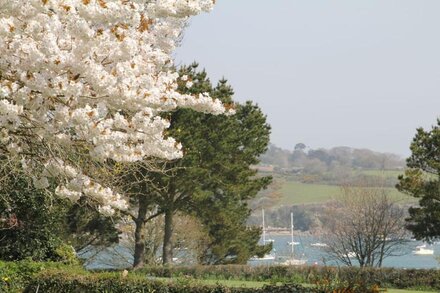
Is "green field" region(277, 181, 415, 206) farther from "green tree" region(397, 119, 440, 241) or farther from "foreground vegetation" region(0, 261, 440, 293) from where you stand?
"foreground vegetation" region(0, 261, 440, 293)

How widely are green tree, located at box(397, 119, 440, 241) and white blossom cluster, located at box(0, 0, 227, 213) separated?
2120cm

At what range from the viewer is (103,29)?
9500 millimetres

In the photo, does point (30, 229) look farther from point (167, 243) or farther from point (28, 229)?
point (167, 243)

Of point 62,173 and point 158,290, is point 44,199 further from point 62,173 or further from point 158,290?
point 62,173

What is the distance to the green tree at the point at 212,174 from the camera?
30109 millimetres

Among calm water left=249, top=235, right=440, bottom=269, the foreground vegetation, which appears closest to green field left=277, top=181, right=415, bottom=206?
calm water left=249, top=235, right=440, bottom=269

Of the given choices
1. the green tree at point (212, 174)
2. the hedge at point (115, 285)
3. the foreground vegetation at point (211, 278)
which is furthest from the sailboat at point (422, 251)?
the hedge at point (115, 285)

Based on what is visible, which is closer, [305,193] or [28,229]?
[28,229]

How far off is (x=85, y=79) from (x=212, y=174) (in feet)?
79.3

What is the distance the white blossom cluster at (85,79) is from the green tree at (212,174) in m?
17.0

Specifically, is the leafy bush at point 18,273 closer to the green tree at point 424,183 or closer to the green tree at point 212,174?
the green tree at point 212,174

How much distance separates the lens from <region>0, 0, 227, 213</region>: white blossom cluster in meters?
8.54

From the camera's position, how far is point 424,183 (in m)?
31.0

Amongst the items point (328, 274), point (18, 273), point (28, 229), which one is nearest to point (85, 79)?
point (18, 273)
